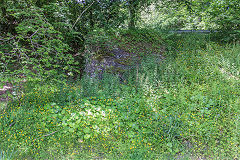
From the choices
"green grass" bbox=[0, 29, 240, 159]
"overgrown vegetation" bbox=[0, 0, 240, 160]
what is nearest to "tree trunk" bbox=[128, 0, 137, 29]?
"overgrown vegetation" bbox=[0, 0, 240, 160]

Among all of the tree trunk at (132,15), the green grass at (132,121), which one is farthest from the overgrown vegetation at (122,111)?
the tree trunk at (132,15)

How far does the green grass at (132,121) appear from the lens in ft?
9.66

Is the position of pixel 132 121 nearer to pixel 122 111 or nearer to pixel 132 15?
pixel 122 111

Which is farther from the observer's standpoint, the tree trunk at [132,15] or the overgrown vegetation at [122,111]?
the tree trunk at [132,15]

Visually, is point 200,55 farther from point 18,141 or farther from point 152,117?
point 18,141

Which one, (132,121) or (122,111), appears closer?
(132,121)

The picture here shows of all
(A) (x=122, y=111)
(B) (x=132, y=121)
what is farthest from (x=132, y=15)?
(B) (x=132, y=121)

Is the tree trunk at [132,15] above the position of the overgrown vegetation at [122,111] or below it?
above

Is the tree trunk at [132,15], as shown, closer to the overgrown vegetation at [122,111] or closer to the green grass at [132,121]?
the overgrown vegetation at [122,111]

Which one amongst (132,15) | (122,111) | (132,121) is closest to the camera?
(132,121)

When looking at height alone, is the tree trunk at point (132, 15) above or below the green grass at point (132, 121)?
above

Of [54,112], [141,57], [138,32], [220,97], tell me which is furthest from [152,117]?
[138,32]

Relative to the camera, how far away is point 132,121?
365 centimetres

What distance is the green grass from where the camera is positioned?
2.94m
